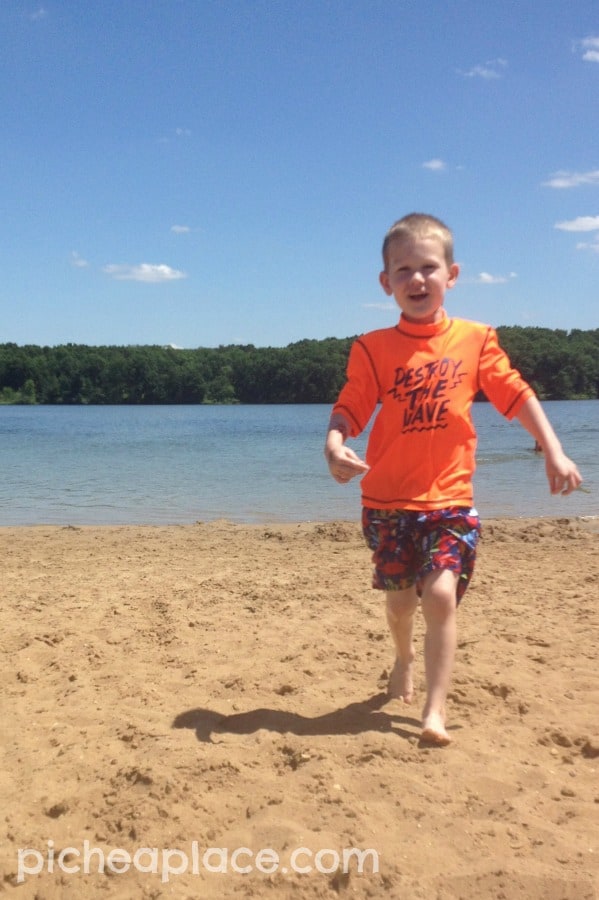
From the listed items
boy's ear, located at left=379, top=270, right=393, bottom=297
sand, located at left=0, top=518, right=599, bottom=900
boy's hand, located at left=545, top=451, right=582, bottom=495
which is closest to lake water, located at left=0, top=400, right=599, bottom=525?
sand, located at left=0, top=518, right=599, bottom=900

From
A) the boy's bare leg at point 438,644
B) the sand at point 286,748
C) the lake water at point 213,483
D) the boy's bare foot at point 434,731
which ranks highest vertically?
the boy's bare leg at point 438,644

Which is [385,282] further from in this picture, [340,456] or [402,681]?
[402,681]

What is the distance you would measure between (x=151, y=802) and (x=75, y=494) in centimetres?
1188

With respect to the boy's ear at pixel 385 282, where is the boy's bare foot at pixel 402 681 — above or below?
below

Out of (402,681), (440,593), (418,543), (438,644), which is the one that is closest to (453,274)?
(418,543)

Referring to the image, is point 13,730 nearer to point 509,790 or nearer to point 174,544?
point 509,790

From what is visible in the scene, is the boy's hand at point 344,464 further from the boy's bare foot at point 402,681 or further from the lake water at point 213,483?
the lake water at point 213,483

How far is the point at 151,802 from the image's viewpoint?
104 inches

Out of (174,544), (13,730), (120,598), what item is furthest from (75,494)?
(13,730)

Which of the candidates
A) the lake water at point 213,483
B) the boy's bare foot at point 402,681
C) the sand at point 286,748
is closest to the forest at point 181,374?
the lake water at point 213,483

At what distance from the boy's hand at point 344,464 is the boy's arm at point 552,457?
23.4 inches

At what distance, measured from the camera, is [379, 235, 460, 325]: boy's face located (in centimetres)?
311

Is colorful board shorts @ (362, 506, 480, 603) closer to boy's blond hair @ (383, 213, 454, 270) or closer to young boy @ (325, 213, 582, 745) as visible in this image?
young boy @ (325, 213, 582, 745)

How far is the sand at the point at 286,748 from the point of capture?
2332 mm
